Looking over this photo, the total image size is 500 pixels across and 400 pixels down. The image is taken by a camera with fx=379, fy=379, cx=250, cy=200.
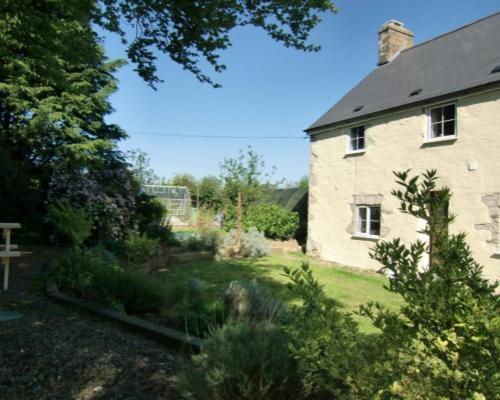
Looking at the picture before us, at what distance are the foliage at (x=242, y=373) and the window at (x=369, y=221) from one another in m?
9.35

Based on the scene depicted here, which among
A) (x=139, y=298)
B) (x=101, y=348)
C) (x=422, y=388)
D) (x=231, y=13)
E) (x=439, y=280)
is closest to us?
(x=422, y=388)

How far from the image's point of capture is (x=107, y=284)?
16.7 feet

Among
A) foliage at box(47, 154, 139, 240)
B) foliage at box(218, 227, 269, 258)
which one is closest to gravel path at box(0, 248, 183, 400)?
foliage at box(47, 154, 139, 240)

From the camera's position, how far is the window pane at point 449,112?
30.2 feet

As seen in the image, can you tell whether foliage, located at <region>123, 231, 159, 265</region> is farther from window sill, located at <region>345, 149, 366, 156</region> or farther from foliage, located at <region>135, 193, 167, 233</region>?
window sill, located at <region>345, 149, 366, 156</region>

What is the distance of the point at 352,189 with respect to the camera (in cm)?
1165

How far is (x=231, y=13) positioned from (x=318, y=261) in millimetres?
8994

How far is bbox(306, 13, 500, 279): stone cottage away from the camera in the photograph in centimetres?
838

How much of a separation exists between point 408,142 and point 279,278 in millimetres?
5084

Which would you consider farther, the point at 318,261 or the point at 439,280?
the point at 318,261

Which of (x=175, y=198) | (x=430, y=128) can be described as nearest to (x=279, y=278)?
(x=430, y=128)

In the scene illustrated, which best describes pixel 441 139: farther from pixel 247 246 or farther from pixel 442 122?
pixel 247 246

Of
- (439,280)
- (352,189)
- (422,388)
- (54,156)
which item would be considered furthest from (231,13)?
(54,156)

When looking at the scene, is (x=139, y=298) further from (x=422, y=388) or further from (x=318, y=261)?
(x=318, y=261)
